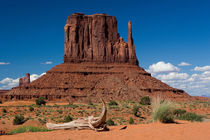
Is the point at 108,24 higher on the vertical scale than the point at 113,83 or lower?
higher

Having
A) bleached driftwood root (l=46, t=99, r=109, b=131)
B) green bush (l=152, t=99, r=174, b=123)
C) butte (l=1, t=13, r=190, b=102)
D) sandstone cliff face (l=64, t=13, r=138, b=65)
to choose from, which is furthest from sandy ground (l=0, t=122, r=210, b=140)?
sandstone cliff face (l=64, t=13, r=138, b=65)

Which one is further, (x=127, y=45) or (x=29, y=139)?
(x=127, y=45)

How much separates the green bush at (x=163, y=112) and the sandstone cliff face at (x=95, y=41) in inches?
3052

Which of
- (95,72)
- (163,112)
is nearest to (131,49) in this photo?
(95,72)

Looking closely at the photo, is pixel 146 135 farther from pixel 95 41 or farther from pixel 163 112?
pixel 95 41

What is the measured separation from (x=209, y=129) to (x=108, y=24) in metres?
90.2

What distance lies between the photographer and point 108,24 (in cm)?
9819

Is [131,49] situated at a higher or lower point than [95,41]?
lower

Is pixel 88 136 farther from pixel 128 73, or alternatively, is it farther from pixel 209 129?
pixel 128 73

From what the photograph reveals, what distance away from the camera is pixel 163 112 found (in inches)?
497

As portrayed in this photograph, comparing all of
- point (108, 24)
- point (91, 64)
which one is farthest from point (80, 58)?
point (108, 24)

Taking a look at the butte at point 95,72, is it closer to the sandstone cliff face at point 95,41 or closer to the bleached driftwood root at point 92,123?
the sandstone cliff face at point 95,41

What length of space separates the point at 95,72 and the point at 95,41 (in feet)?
58.9

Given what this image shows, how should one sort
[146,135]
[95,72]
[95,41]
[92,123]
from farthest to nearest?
1. [95,41]
2. [95,72]
3. [92,123]
4. [146,135]
